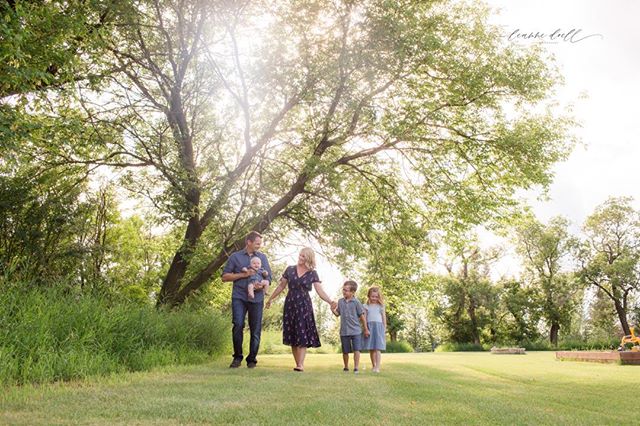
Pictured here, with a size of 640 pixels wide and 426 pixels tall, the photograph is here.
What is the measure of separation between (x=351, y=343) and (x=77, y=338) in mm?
5740

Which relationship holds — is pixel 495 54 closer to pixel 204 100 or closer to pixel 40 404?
pixel 204 100

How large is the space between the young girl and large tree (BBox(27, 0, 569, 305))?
4333 mm

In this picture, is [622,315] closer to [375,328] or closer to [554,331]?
[554,331]

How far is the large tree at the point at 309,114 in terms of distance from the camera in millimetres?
14227

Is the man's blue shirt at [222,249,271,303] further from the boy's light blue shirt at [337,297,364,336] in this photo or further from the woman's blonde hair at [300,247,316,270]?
the boy's light blue shirt at [337,297,364,336]

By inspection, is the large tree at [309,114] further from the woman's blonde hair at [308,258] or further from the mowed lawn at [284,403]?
the mowed lawn at [284,403]

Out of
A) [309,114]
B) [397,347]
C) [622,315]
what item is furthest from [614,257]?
[309,114]

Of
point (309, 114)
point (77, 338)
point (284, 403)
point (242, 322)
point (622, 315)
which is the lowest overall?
point (284, 403)

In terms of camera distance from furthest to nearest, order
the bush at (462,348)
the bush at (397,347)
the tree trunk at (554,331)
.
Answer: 1. the tree trunk at (554,331)
2. the bush at (462,348)
3. the bush at (397,347)

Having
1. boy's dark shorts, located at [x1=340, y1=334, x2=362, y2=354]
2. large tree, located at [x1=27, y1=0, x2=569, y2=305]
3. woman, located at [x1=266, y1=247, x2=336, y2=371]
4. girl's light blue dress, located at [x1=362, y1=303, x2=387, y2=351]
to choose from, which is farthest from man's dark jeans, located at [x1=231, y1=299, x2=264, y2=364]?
large tree, located at [x1=27, y1=0, x2=569, y2=305]

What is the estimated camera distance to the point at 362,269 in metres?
18.6

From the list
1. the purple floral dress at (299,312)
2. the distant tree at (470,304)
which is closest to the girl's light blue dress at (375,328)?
the purple floral dress at (299,312)

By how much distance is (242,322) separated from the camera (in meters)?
9.38

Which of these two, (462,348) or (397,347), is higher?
(397,347)
